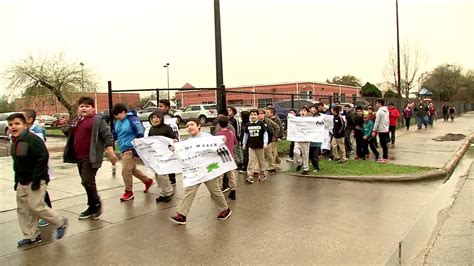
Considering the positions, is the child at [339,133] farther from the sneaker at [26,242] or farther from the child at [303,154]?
the sneaker at [26,242]

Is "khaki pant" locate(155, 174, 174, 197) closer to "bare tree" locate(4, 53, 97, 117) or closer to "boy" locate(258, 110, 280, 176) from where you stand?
"boy" locate(258, 110, 280, 176)

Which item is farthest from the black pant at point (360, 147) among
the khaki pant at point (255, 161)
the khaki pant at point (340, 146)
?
the khaki pant at point (255, 161)

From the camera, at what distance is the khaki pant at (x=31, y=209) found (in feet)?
16.6

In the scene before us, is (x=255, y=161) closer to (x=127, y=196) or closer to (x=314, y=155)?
(x=314, y=155)

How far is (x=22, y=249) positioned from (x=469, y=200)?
6892 mm

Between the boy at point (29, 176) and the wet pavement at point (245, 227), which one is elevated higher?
the boy at point (29, 176)

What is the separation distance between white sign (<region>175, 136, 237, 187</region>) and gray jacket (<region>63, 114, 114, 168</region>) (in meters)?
1.09

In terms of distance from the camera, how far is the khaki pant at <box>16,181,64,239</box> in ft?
16.6

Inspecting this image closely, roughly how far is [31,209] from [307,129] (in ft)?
20.5

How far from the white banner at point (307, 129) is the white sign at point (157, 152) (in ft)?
11.9

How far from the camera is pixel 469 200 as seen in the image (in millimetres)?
7199

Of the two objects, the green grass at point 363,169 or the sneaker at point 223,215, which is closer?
the sneaker at point 223,215

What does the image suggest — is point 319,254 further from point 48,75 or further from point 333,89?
point 333,89

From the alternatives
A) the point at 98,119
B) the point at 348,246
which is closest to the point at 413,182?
the point at 348,246
